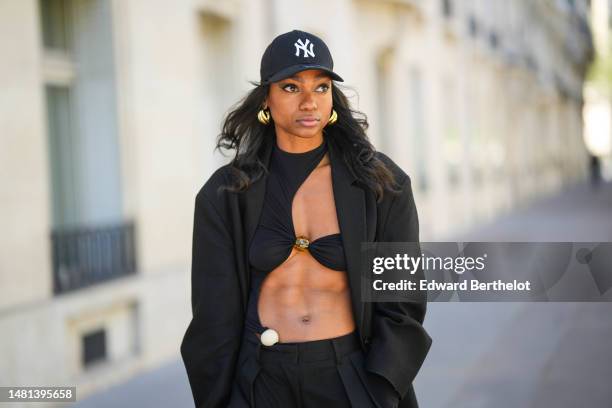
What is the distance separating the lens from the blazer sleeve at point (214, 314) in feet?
8.90

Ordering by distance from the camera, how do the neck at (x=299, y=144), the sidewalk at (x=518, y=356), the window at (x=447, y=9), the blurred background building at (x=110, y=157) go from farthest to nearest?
the window at (x=447, y=9) < the blurred background building at (x=110, y=157) < the sidewalk at (x=518, y=356) < the neck at (x=299, y=144)

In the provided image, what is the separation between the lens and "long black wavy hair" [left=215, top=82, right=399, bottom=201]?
8.95 feet

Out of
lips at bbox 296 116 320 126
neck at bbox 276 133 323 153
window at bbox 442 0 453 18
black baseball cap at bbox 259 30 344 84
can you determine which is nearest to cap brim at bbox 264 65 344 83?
black baseball cap at bbox 259 30 344 84

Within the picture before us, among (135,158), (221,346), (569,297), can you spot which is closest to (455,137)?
(135,158)

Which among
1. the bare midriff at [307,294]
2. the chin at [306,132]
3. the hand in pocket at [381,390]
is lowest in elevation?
the hand in pocket at [381,390]

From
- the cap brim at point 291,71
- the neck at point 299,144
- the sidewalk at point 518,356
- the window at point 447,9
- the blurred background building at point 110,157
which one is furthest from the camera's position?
the window at point 447,9

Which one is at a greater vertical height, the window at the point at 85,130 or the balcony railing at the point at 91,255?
the window at the point at 85,130

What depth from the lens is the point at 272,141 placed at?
2.91m

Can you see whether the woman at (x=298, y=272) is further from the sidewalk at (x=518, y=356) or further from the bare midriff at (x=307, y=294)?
the sidewalk at (x=518, y=356)

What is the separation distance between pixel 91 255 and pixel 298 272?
5.23m

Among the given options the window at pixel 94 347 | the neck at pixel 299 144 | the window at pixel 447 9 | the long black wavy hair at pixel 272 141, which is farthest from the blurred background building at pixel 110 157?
the window at pixel 447 9

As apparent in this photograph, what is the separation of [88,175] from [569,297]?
18.4ft

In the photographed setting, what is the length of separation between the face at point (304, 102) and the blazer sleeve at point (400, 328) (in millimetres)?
375

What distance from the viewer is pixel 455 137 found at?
21.4 m
